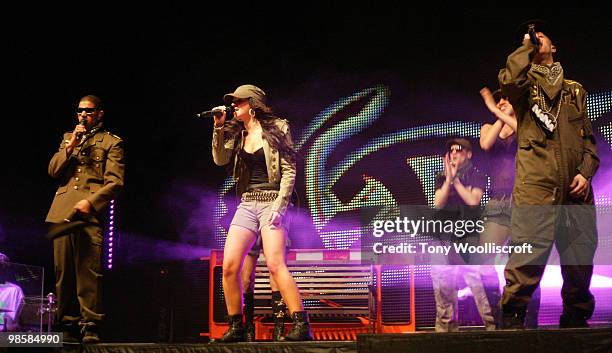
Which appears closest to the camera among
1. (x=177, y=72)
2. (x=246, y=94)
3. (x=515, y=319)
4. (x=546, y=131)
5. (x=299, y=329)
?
(x=515, y=319)

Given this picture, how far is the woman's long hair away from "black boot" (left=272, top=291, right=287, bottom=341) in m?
1.01

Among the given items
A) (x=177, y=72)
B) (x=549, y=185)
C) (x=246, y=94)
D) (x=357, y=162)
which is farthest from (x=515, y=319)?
(x=177, y=72)

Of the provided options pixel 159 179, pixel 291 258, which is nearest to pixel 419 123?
pixel 291 258

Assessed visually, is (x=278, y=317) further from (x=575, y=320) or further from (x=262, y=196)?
(x=575, y=320)

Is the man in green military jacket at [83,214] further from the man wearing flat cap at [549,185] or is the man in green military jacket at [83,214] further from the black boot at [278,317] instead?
the man wearing flat cap at [549,185]

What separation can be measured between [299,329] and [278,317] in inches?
19.9

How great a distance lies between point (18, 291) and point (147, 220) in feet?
8.24

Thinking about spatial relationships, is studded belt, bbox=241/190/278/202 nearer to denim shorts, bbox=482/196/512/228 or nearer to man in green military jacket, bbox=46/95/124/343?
man in green military jacket, bbox=46/95/124/343

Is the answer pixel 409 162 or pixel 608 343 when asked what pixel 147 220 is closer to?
pixel 409 162

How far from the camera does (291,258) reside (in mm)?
7602

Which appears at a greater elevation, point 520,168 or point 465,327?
point 520,168

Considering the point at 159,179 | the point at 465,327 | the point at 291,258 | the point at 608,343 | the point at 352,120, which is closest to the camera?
the point at 608,343

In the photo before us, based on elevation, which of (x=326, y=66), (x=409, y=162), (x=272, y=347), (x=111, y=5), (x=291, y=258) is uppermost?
(x=111, y=5)

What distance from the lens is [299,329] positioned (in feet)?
15.6
